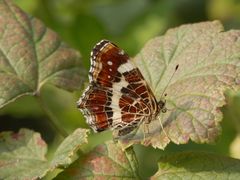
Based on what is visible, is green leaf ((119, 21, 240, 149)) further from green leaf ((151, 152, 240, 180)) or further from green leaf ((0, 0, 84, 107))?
green leaf ((0, 0, 84, 107))

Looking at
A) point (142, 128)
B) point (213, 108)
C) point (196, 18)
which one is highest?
point (213, 108)

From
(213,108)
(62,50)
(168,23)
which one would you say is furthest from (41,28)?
(168,23)

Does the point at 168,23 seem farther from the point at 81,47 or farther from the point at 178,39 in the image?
the point at 178,39

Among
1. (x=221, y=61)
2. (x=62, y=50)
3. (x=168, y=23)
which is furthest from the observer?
(x=168, y=23)

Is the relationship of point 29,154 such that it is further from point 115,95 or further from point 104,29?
point 104,29

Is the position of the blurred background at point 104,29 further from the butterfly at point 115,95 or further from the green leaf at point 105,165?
the green leaf at point 105,165

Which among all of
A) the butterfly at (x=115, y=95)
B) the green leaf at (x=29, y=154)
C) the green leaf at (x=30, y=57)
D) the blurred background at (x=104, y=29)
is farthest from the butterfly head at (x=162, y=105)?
the blurred background at (x=104, y=29)

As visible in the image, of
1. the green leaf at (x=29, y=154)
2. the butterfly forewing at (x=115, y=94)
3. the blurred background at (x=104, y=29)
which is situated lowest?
the blurred background at (x=104, y=29)
